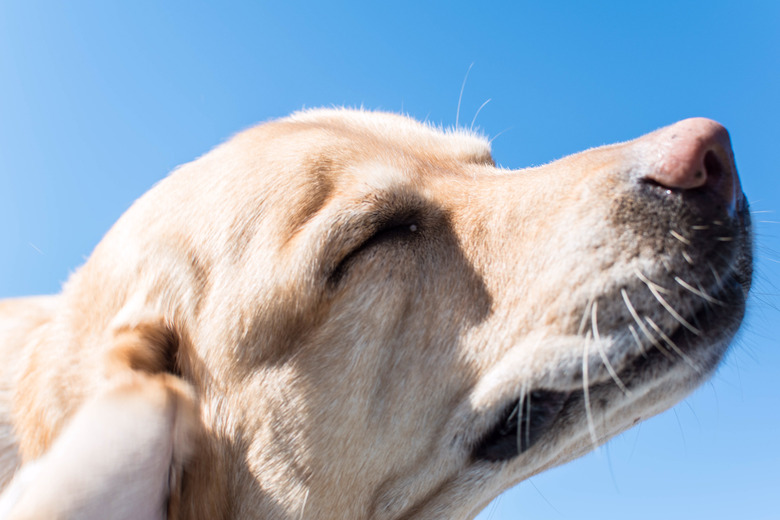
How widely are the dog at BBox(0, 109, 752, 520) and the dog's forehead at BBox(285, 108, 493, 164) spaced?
0.23 m

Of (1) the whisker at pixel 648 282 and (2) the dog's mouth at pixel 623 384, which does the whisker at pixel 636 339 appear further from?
(1) the whisker at pixel 648 282

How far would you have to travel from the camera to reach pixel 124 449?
2502 mm

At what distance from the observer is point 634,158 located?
3.01 metres

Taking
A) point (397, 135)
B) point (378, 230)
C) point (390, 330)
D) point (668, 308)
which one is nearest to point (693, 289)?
point (668, 308)

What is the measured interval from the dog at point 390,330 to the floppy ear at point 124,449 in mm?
16

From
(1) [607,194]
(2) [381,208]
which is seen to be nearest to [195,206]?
(2) [381,208]

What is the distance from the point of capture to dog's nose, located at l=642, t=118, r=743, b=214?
9.09 ft

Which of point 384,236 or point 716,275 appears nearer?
point 716,275

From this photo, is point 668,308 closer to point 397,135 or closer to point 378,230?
point 378,230

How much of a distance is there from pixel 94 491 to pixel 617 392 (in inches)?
88.0

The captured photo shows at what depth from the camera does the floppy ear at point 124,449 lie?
2248mm

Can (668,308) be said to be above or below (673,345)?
above

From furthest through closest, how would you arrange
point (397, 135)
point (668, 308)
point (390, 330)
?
1. point (397, 135)
2. point (390, 330)
3. point (668, 308)

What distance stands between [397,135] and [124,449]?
95.1 inches
